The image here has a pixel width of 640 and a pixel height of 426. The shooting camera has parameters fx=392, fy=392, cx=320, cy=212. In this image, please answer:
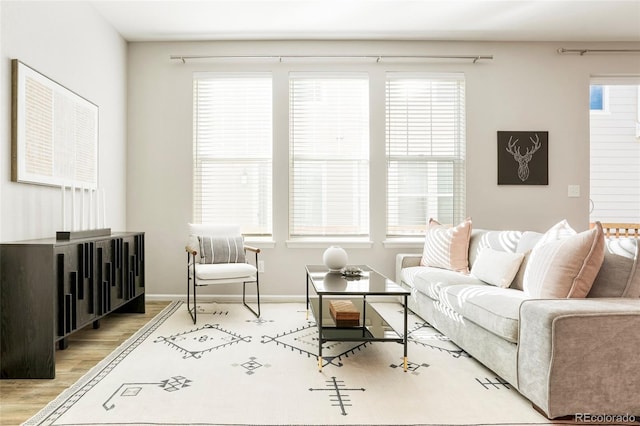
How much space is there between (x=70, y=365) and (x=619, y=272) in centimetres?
318

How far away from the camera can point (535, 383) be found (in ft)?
5.98

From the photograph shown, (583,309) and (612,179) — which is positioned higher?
(612,179)

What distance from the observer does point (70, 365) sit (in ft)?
7.98

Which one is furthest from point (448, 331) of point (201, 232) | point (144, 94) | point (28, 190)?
point (144, 94)

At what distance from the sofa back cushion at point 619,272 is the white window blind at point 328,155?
2.48 m

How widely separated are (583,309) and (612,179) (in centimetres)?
524

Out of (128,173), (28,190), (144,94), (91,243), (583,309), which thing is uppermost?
(144,94)

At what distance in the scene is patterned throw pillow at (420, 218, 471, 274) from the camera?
11.7 feet

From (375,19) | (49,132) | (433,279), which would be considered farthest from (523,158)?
(49,132)

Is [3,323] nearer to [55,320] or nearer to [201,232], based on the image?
[55,320]

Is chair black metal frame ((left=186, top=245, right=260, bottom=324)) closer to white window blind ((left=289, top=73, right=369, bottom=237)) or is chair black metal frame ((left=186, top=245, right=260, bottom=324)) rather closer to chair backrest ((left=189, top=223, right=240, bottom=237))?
chair backrest ((left=189, top=223, right=240, bottom=237))

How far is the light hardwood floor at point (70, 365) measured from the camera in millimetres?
1894

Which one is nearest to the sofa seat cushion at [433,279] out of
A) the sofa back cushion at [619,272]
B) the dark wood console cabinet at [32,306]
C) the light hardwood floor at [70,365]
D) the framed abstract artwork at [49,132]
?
the sofa back cushion at [619,272]

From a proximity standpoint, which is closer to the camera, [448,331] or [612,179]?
[448,331]
